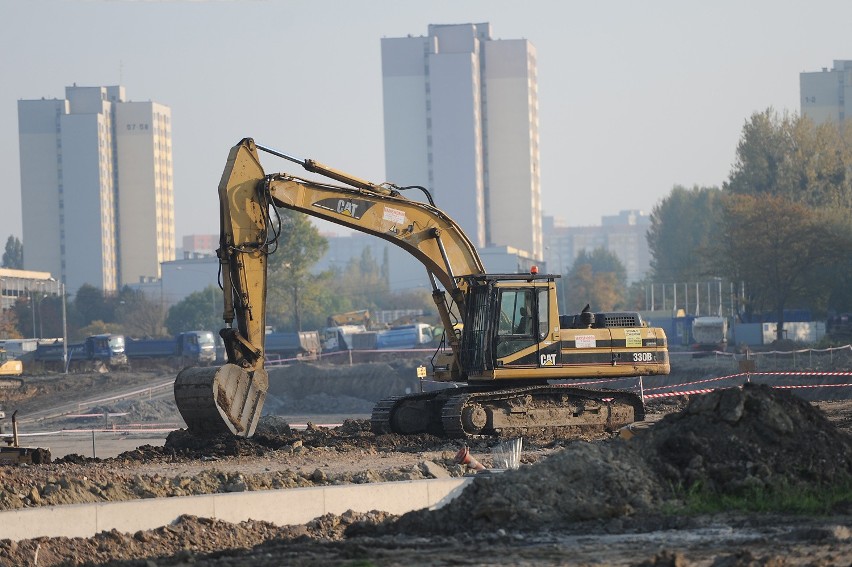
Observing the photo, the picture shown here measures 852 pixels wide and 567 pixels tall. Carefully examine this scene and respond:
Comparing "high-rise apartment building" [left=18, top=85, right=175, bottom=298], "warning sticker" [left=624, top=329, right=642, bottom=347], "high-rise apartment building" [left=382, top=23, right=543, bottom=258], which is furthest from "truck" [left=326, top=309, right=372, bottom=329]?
"high-rise apartment building" [left=18, top=85, right=175, bottom=298]

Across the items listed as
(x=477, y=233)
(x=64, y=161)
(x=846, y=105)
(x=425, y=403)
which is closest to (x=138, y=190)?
(x=64, y=161)

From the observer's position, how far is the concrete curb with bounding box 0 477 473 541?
1204 cm

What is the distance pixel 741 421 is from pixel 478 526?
11.6 ft

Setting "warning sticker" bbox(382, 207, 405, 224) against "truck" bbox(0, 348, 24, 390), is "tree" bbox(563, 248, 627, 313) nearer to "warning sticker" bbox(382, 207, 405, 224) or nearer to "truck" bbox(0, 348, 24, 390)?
"truck" bbox(0, 348, 24, 390)

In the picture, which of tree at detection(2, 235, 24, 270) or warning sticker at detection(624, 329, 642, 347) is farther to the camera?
tree at detection(2, 235, 24, 270)

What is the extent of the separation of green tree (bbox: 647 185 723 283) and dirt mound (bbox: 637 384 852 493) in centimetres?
10742

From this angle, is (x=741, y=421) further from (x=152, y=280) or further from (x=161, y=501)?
(x=152, y=280)

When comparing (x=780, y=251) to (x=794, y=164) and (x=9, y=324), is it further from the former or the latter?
(x=9, y=324)

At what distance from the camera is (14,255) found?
17275 cm

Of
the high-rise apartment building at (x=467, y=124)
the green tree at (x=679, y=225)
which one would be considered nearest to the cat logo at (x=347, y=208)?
the green tree at (x=679, y=225)

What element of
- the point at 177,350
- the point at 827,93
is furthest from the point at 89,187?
the point at 177,350

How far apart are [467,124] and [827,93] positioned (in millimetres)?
41096

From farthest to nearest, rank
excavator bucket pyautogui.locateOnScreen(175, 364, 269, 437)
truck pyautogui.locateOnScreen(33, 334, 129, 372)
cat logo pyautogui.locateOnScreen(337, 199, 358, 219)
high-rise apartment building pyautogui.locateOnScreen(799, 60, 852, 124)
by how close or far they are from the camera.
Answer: high-rise apartment building pyautogui.locateOnScreen(799, 60, 852, 124)
truck pyautogui.locateOnScreen(33, 334, 129, 372)
cat logo pyautogui.locateOnScreen(337, 199, 358, 219)
excavator bucket pyautogui.locateOnScreen(175, 364, 269, 437)

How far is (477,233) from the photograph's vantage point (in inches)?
5792
